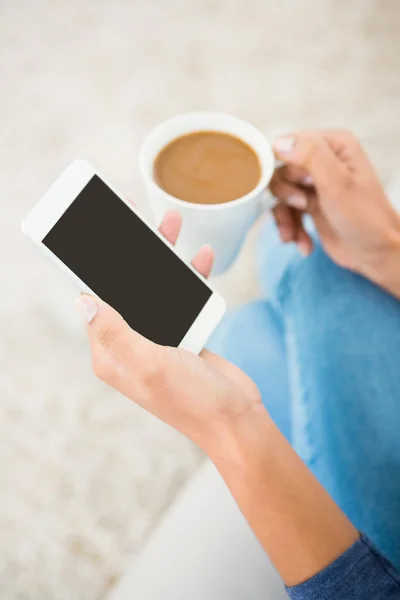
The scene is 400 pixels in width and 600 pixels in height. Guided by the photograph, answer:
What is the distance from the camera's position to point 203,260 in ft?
2.16

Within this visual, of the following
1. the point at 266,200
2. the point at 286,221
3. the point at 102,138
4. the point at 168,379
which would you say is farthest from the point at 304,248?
the point at 102,138

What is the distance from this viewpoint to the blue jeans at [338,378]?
2.10ft

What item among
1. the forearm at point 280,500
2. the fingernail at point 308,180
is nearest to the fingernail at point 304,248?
the fingernail at point 308,180

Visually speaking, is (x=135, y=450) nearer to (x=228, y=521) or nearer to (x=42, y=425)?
(x=42, y=425)

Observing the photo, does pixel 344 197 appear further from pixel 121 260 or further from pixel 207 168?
pixel 121 260

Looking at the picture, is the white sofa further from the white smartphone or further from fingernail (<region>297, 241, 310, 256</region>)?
fingernail (<region>297, 241, 310, 256</region>)

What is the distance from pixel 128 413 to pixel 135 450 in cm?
8

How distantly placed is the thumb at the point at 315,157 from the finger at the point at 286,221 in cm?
12

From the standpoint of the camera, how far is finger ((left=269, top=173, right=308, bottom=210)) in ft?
2.33

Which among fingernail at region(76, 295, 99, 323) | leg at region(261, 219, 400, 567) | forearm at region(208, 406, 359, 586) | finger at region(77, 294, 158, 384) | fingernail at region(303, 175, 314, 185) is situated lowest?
leg at region(261, 219, 400, 567)

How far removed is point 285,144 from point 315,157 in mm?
43

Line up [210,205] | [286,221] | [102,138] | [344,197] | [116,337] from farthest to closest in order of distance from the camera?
[102,138] → [286,221] → [344,197] → [210,205] → [116,337]

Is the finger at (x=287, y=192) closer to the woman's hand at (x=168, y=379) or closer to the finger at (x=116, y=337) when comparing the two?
the woman's hand at (x=168, y=379)

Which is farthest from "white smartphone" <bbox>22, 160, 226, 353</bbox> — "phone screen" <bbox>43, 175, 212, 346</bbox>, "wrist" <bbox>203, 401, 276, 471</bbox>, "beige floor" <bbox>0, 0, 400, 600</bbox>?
"beige floor" <bbox>0, 0, 400, 600</bbox>
